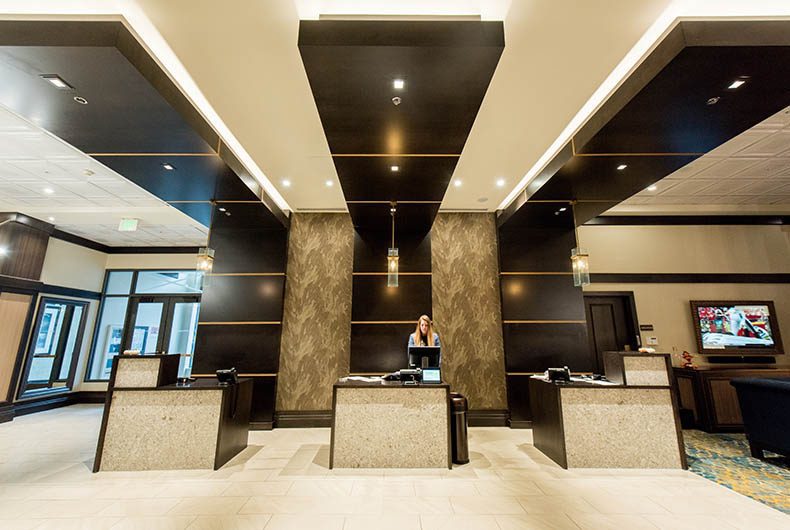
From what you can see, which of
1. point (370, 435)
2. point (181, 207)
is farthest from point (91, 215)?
point (370, 435)

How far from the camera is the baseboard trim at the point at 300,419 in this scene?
5660 millimetres

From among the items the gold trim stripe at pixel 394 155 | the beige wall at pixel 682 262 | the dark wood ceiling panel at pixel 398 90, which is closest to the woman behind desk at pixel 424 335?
the dark wood ceiling panel at pixel 398 90

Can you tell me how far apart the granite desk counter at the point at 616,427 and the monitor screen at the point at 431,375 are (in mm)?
1401

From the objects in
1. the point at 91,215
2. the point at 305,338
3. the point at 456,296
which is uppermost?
the point at 91,215

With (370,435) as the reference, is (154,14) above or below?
above

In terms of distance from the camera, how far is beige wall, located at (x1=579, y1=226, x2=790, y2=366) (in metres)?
6.33

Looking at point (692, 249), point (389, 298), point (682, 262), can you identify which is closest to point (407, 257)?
point (389, 298)

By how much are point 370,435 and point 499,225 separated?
169 inches

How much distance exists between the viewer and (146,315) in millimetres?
8281

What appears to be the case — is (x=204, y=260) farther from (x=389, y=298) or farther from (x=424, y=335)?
(x=424, y=335)

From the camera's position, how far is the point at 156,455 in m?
3.67

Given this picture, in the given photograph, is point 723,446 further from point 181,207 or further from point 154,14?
point 181,207

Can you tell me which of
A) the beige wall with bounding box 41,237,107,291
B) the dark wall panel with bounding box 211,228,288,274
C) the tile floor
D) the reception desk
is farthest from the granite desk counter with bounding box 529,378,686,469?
the beige wall with bounding box 41,237,107,291

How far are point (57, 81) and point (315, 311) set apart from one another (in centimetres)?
436
